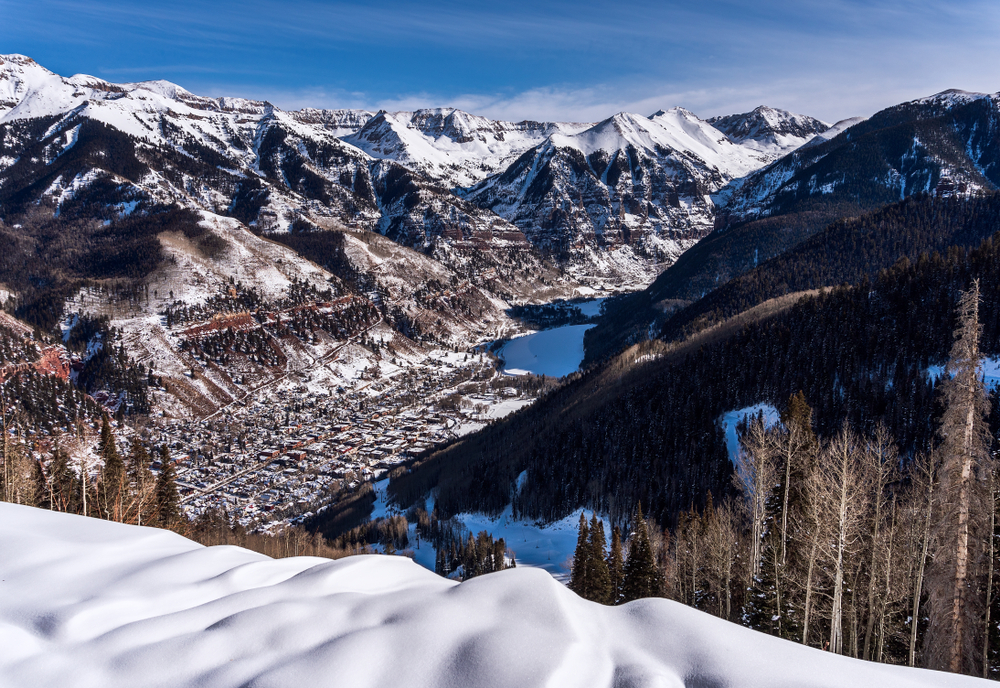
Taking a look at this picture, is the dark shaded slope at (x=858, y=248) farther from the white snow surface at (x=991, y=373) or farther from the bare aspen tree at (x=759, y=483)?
the bare aspen tree at (x=759, y=483)

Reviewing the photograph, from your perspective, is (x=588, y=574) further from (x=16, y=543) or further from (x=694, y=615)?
(x=16, y=543)

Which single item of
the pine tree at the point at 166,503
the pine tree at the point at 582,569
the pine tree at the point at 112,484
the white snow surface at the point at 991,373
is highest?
the white snow surface at the point at 991,373

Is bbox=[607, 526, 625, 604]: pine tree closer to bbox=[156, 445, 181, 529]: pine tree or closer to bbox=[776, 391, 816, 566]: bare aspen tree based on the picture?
bbox=[776, 391, 816, 566]: bare aspen tree

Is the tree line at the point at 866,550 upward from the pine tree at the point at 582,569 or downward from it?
upward

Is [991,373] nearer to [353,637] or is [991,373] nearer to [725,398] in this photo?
[725,398]

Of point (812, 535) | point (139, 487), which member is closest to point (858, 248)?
point (812, 535)

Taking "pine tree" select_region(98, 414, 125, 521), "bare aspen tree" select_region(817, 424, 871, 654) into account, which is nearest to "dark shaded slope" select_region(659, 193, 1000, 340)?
"bare aspen tree" select_region(817, 424, 871, 654)

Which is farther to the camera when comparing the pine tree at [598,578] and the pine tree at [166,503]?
the pine tree at [166,503]

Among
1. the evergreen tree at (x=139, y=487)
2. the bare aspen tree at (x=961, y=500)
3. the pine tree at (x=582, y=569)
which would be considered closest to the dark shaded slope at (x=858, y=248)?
the pine tree at (x=582, y=569)
